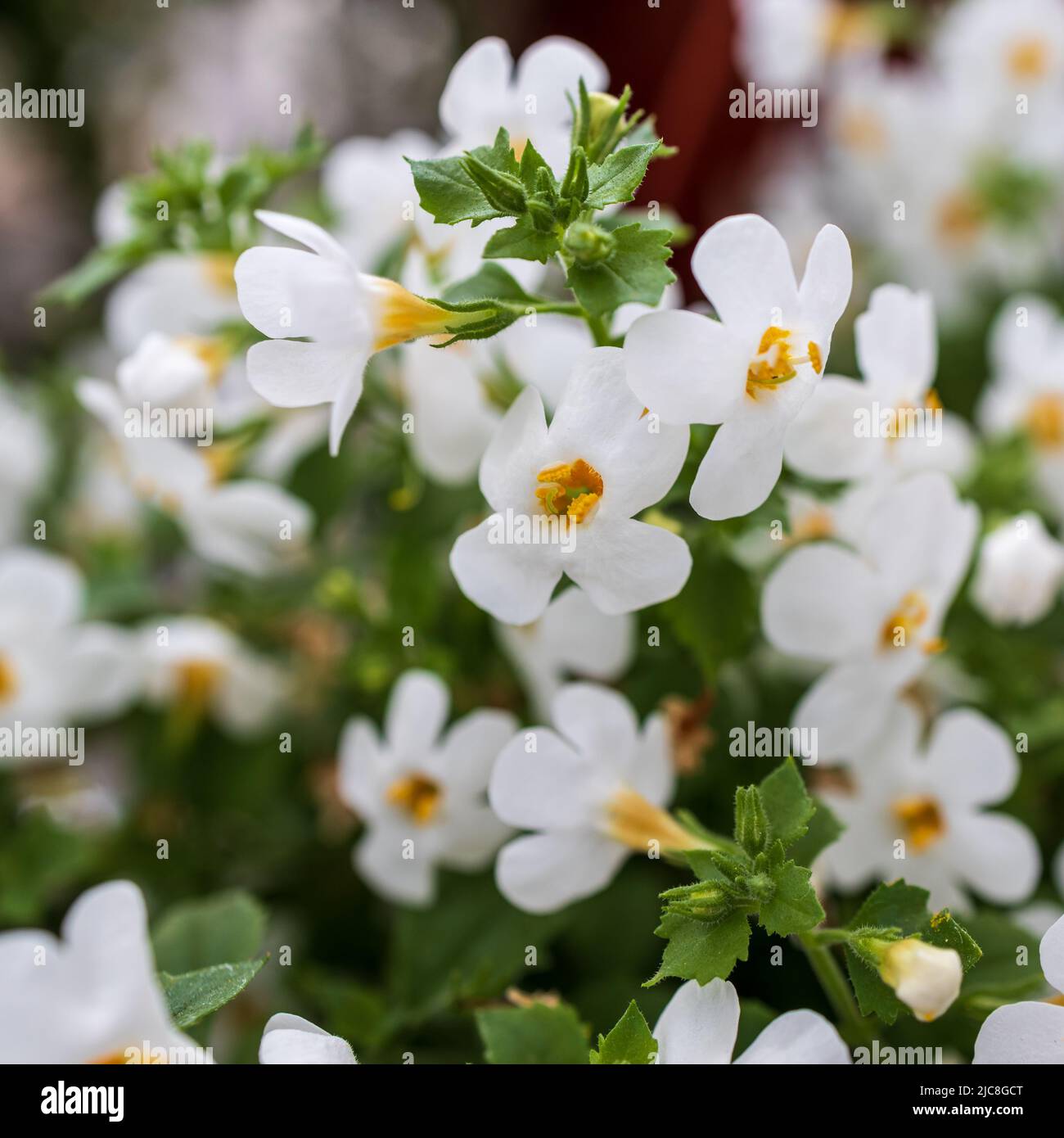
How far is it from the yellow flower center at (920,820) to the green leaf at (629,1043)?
19 cm

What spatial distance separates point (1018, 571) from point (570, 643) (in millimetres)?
204

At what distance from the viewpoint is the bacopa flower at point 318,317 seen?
39 centimetres

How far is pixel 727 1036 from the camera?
0.38 metres

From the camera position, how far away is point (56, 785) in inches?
31.9

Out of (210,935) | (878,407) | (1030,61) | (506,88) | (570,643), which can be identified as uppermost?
(1030,61)

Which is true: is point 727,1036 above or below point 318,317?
below

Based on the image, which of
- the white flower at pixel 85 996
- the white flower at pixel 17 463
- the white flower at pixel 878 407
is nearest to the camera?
the white flower at pixel 85 996

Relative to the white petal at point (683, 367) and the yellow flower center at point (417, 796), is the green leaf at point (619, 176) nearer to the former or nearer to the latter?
the white petal at point (683, 367)

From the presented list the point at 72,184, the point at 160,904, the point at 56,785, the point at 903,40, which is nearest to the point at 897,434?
the point at 160,904

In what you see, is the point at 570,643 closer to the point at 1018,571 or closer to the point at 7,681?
the point at 1018,571

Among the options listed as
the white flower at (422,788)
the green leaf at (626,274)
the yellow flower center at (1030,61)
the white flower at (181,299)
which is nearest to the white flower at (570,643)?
the white flower at (422,788)

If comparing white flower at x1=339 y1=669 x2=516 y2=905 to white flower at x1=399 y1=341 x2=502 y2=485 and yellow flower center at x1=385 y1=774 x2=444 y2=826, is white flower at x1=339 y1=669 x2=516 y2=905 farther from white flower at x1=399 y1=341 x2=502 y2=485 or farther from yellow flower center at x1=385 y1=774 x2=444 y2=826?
white flower at x1=399 y1=341 x2=502 y2=485

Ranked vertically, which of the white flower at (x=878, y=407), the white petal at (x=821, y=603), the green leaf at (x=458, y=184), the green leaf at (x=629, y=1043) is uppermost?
the green leaf at (x=458, y=184)

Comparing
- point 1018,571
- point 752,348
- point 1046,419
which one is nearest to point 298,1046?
point 752,348
